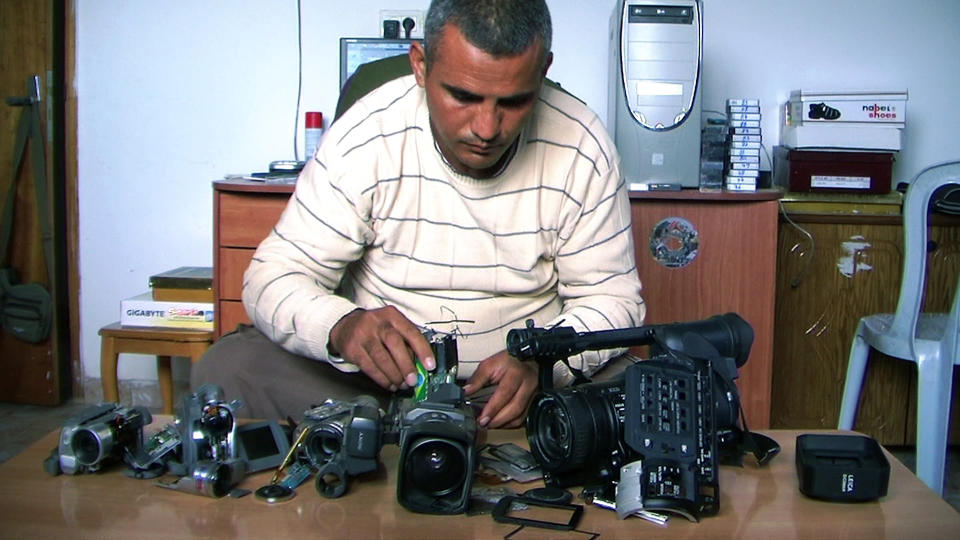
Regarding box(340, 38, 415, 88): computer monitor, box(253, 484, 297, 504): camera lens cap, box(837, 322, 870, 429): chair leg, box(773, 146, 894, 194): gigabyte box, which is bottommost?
box(837, 322, 870, 429): chair leg

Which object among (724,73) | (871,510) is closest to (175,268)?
(724,73)

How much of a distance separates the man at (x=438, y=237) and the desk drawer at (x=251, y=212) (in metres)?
0.72

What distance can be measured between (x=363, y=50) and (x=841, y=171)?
1.32 m

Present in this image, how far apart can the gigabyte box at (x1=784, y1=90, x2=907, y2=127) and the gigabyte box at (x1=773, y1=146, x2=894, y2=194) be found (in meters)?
0.09

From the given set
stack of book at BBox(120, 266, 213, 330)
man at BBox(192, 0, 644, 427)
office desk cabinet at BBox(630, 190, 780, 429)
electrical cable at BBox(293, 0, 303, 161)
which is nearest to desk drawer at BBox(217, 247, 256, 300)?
stack of book at BBox(120, 266, 213, 330)

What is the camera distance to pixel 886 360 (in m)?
2.50

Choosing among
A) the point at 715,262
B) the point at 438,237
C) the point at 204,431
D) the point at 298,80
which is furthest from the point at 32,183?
the point at 204,431

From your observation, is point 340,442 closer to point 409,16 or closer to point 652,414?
point 652,414

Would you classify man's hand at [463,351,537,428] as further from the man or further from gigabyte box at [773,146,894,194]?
gigabyte box at [773,146,894,194]

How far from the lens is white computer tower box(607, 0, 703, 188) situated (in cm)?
229

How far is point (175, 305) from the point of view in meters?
2.48

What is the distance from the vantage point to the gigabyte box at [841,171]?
8.06 feet

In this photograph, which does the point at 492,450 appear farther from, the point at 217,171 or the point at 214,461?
the point at 217,171

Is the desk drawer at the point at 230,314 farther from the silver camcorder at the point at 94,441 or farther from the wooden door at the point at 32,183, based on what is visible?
the silver camcorder at the point at 94,441
